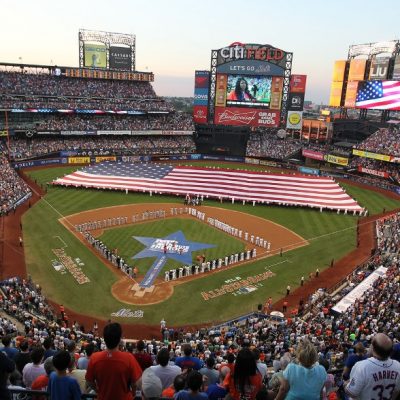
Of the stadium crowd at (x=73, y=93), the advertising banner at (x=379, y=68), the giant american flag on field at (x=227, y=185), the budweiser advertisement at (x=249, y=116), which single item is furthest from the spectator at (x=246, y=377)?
the advertising banner at (x=379, y=68)

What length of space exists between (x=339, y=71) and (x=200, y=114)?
28243 millimetres

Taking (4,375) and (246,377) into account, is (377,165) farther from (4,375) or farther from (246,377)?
(4,375)

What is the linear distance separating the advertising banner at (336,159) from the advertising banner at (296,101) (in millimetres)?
11273

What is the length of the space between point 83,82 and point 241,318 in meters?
69.5

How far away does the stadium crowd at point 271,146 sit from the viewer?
248 feet

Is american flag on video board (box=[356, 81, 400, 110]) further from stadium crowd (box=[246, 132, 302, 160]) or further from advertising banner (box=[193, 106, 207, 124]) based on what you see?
advertising banner (box=[193, 106, 207, 124])

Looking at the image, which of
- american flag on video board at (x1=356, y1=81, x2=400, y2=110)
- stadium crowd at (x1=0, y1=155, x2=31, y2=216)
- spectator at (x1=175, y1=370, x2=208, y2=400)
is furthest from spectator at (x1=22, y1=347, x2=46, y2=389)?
american flag on video board at (x1=356, y1=81, x2=400, y2=110)

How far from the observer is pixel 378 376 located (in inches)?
207

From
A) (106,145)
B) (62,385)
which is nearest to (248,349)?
(62,385)

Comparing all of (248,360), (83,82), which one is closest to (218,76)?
(83,82)

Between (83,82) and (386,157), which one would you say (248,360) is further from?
(83,82)

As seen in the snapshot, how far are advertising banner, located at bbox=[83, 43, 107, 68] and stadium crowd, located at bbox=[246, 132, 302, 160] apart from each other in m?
36.0

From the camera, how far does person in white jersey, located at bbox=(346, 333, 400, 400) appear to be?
5.27m

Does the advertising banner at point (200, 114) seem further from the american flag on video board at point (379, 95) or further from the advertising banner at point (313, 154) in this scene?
the american flag on video board at point (379, 95)
